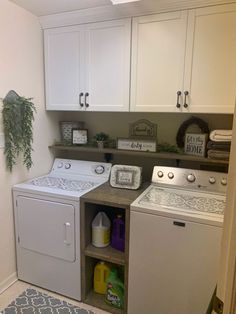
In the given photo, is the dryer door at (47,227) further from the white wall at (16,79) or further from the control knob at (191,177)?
the control knob at (191,177)

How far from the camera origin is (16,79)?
205 cm

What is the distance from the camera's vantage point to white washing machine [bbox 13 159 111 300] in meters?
1.90

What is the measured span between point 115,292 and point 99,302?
192mm

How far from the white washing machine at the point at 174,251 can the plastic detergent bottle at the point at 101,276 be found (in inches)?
11.9

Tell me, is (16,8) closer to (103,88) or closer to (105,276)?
(103,88)

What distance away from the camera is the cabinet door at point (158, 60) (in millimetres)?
1820

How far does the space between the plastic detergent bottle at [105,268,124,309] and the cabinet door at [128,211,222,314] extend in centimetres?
14

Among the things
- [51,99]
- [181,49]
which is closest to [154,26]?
[181,49]

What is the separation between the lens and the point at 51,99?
234 cm

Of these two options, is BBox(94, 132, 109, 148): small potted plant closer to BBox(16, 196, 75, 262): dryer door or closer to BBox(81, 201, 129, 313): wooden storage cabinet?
BBox(81, 201, 129, 313): wooden storage cabinet

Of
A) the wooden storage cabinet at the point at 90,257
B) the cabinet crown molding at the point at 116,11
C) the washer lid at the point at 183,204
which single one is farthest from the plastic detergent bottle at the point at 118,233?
the cabinet crown molding at the point at 116,11

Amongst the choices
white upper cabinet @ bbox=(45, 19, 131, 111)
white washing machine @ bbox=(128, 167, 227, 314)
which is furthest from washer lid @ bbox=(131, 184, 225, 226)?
white upper cabinet @ bbox=(45, 19, 131, 111)

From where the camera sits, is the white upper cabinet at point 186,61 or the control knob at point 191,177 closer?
the white upper cabinet at point 186,61

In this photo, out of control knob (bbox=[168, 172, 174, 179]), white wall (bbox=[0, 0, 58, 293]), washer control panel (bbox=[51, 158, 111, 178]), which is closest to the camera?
white wall (bbox=[0, 0, 58, 293])
